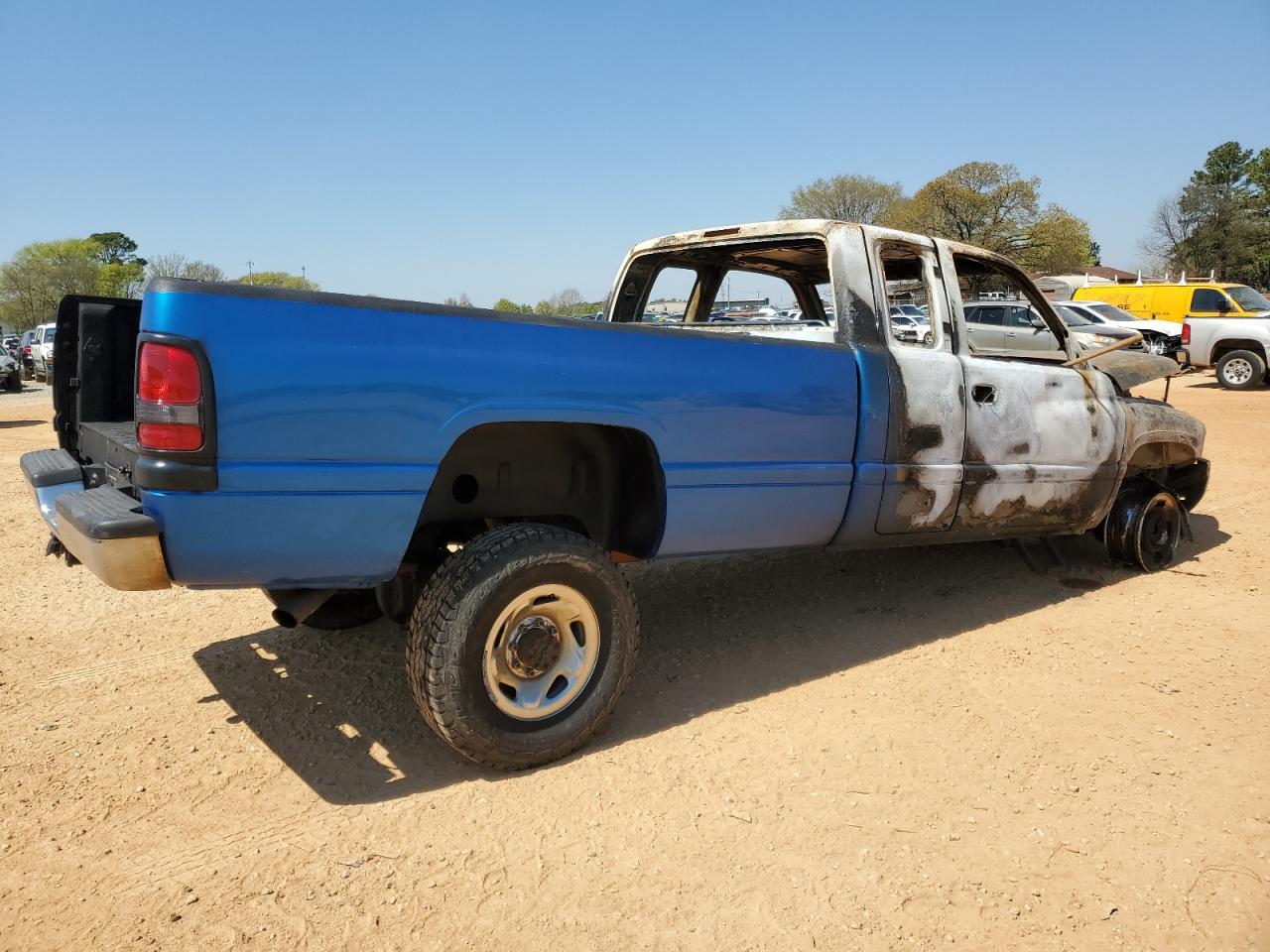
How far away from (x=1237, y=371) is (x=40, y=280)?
7246cm

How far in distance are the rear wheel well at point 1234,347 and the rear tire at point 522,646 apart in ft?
62.0

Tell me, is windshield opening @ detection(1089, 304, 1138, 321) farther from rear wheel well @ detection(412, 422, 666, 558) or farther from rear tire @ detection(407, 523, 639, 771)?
rear tire @ detection(407, 523, 639, 771)

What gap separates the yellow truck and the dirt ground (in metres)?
16.3

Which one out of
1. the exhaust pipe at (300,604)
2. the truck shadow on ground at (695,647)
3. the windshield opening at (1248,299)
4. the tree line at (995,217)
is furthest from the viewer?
the tree line at (995,217)

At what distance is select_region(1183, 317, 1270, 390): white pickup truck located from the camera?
17156 millimetres

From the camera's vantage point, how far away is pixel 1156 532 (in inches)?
221

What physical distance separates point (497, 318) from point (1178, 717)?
122 inches

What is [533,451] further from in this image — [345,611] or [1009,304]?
[1009,304]

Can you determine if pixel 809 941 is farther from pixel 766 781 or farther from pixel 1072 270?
pixel 1072 270

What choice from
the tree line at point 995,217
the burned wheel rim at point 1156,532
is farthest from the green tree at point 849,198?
the burned wheel rim at point 1156,532

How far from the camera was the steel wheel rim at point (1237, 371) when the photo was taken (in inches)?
680

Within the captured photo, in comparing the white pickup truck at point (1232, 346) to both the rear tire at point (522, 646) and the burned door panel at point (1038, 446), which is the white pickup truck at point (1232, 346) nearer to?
the burned door panel at point (1038, 446)

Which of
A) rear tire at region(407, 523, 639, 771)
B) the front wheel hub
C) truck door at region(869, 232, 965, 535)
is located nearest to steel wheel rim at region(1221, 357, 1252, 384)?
truck door at region(869, 232, 965, 535)

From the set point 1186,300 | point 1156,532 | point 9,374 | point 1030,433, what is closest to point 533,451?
point 1030,433
